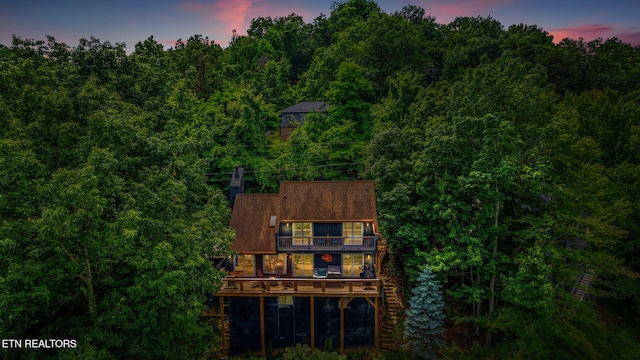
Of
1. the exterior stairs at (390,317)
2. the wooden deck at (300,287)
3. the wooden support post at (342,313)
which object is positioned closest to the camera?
the wooden deck at (300,287)

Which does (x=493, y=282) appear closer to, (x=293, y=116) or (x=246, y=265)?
(x=246, y=265)

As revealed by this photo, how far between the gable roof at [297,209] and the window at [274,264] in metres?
0.96

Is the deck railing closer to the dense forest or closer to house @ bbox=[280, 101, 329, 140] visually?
the dense forest

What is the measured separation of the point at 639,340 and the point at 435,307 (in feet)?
55.4

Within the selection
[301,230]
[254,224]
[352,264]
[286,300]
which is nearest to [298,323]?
[286,300]

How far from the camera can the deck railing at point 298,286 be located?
23625 mm

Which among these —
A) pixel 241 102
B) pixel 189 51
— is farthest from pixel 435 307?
pixel 189 51

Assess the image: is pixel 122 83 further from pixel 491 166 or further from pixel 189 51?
pixel 189 51

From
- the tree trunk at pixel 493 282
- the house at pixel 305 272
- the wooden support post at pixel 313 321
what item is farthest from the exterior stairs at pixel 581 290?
the wooden support post at pixel 313 321

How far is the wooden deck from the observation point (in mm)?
23625

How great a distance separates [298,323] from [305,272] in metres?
3.20

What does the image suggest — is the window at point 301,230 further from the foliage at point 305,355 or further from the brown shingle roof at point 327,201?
the foliage at point 305,355

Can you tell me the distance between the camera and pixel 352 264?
25750mm

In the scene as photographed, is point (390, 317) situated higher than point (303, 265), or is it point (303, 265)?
point (303, 265)
